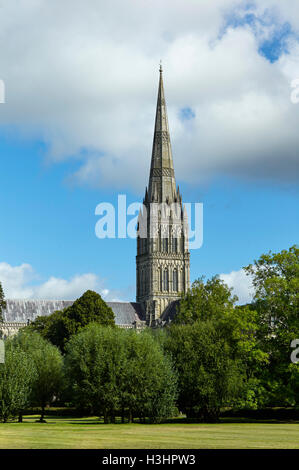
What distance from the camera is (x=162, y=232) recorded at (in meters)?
149

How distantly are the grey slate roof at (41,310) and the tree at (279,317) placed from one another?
8302 cm

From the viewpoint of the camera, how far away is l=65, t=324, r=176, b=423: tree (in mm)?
51969

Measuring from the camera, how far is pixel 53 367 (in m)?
59.8

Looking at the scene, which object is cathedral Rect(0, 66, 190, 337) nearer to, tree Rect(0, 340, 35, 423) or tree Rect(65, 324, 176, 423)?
tree Rect(65, 324, 176, 423)

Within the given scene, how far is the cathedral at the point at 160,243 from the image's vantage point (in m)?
146

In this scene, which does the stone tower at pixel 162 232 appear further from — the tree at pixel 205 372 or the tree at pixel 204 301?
the tree at pixel 205 372

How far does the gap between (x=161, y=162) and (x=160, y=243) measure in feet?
61.1

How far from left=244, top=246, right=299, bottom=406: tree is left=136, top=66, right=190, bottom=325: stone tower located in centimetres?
8724

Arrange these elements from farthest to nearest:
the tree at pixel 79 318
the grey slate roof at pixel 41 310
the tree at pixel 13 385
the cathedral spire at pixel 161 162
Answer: the cathedral spire at pixel 161 162
the grey slate roof at pixel 41 310
the tree at pixel 79 318
the tree at pixel 13 385

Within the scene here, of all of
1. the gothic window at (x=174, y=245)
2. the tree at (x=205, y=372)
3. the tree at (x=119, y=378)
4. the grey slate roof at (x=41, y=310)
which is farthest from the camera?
the gothic window at (x=174, y=245)

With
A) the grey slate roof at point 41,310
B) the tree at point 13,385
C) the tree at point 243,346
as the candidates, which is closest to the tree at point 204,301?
the tree at point 243,346

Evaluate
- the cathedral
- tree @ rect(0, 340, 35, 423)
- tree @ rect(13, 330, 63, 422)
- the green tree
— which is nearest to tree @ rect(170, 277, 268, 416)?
the green tree
